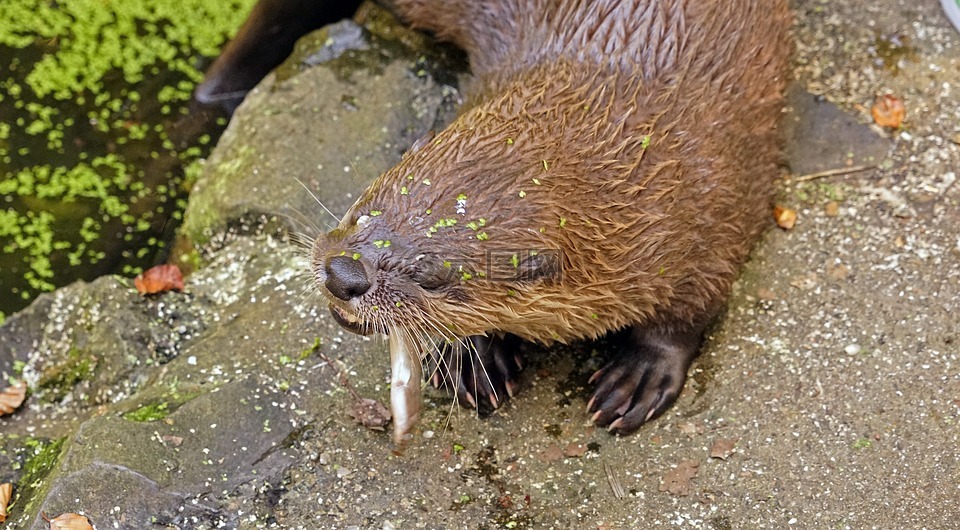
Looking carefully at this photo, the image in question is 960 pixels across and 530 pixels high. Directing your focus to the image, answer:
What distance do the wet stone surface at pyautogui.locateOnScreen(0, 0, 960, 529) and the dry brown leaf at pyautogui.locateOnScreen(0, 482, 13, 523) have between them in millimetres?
51

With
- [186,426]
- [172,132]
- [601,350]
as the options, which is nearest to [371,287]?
[186,426]

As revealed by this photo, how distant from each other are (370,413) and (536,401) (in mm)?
445

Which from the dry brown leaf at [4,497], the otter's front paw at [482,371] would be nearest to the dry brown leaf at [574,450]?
the otter's front paw at [482,371]

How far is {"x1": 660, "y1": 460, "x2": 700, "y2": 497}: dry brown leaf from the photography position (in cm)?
244

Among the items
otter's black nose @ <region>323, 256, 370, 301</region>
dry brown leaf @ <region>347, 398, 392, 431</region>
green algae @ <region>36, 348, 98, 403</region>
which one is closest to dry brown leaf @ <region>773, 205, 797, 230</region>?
dry brown leaf @ <region>347, 398, 392, 431</region>

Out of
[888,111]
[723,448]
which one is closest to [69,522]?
[723,448]

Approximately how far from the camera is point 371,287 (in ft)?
6.99

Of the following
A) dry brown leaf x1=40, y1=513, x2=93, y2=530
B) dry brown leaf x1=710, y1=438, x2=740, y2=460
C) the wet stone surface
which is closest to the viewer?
dry brown leaf x1=40, y1=513, x2=93, y2=530

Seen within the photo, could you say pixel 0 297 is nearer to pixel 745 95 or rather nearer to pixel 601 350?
pixel 601 350

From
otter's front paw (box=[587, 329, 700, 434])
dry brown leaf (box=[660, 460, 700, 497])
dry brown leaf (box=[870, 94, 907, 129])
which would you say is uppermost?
dry brown leaf (box=[870, 94, 907, 129])

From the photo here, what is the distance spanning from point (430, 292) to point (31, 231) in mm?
2039

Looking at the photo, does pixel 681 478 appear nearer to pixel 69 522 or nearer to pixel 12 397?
pixel 69 522

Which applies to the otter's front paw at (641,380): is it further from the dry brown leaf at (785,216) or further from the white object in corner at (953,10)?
the white object in corner at (953,10)

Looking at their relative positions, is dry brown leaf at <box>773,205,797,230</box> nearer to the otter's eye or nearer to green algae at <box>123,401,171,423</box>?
the otter's eye
